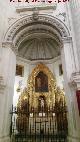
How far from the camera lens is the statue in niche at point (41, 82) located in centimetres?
1482

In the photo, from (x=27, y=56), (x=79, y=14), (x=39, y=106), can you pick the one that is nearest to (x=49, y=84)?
(x=39, y=106)

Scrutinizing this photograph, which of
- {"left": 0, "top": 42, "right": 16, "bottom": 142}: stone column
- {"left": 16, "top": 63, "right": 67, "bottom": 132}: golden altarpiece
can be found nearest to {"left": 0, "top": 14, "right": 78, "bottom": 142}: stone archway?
{"left": 0, "top": 42, "right": 16, "bottom": 142}: stone column

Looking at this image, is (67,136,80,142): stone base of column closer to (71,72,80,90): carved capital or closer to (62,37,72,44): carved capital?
(71,72,80,90): carved capital

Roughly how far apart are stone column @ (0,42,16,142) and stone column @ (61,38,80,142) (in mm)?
3205

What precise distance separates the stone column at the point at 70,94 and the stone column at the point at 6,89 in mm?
3205

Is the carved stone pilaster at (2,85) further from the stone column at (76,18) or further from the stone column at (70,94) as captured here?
the stone column at (76,18)

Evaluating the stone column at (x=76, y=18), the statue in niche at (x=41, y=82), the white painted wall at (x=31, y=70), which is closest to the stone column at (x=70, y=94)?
the stone column at (x=76, y=18)

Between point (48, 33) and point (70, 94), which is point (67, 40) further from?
point (70, 94)

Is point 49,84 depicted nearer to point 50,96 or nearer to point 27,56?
point 50,96

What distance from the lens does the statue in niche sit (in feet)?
48.6

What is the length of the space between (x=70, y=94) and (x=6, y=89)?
3.46m

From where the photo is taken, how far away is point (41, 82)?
599 inches

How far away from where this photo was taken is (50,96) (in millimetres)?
14133

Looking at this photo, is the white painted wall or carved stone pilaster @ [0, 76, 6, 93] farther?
the white painted wall
